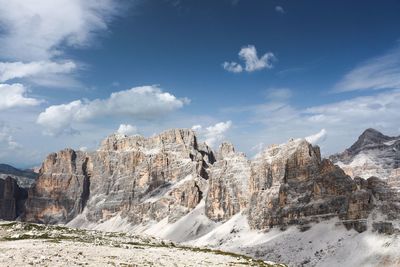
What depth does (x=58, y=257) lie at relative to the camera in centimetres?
7131

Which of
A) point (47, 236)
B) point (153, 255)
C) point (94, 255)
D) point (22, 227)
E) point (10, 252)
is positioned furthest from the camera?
point (22, 227)

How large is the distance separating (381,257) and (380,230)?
20.3 meters

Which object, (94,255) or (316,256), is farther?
(316,256)

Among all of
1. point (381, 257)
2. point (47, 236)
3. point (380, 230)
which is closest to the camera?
point (47, 236)

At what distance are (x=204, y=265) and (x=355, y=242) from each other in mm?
136193

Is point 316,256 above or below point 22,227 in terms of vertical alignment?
below

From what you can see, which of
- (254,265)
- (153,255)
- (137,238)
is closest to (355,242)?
(137,238)

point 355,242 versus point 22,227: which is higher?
point 22,227

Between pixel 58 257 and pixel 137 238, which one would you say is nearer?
pixel 58 257

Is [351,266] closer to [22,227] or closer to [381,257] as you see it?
[381,257]

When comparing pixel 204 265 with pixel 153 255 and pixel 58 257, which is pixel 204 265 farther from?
pixel 58 257

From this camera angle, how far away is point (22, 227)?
14512 centimetres

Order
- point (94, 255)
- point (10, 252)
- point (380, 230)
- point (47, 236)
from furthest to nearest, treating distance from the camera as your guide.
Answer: point (380, 230) < point (47, 236) < point (94, 255) < point (10, 252)

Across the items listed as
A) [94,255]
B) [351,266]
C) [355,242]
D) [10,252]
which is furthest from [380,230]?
[10,252]
